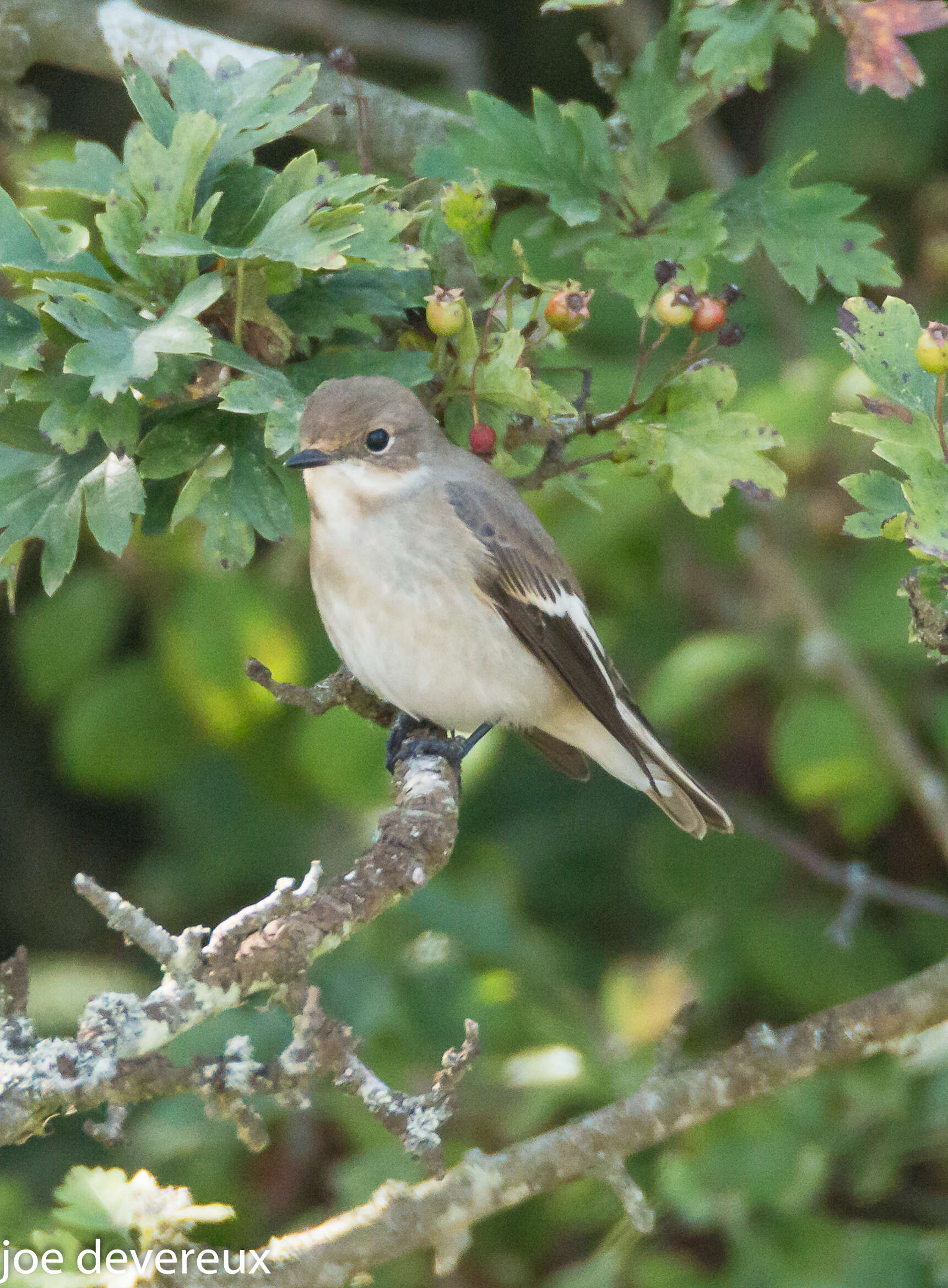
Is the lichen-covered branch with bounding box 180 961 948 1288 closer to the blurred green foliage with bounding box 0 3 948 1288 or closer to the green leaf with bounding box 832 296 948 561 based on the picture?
the blurred green foliage with bounding box 0 3 948 1288

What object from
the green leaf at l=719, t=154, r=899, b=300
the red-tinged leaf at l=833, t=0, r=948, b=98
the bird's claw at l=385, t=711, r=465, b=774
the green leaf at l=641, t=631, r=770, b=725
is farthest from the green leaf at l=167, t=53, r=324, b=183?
the green leaf at l=641, t=631, r=770, b=725

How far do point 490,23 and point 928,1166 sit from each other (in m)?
4.92

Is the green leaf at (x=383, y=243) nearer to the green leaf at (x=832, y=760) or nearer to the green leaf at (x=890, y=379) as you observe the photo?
the green leaf at (x=890, y=379)

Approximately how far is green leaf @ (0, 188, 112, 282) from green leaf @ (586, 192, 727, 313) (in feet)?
3.03

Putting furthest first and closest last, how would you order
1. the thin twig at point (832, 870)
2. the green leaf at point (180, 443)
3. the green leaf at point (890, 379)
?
the thin twig at point (832, 870) → the green leaf at point (180, 443) → the green leaf at point (890, 379)

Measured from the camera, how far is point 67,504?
7.74 feet

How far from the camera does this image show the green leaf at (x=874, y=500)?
2213mm

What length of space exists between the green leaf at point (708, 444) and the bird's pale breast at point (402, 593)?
67 centimetres

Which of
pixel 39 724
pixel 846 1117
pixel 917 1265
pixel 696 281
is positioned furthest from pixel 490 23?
pixel 917 1265

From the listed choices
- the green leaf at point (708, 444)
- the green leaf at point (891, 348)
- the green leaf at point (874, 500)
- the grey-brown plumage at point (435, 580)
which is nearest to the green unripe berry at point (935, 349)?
the green leaf at point (891, 348)

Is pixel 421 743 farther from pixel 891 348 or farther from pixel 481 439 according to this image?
pixel 891 348

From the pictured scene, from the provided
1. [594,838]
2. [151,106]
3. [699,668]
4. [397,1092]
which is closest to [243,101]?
[151,106]

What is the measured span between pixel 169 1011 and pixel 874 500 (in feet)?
4.34

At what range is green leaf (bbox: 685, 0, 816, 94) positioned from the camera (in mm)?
2623
